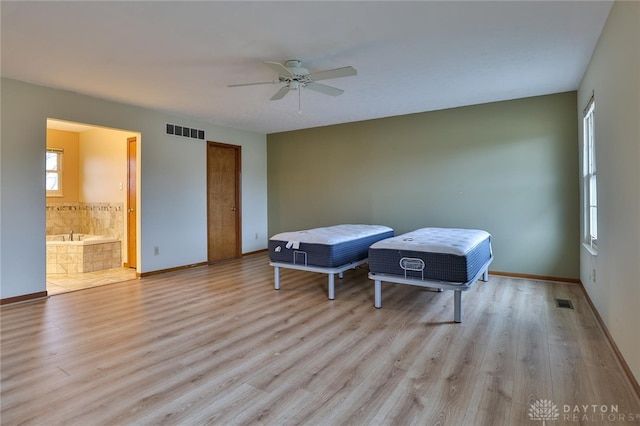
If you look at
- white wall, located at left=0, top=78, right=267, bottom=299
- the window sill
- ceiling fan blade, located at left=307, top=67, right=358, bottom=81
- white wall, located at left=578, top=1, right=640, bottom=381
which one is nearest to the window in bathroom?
white wall, located at left=0, top=78, right=267, bottom=299

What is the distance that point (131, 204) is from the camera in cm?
580

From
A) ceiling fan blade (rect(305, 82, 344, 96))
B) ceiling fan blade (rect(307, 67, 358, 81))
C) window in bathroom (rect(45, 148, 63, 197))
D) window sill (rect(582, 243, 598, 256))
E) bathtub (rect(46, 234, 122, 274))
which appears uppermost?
ceiling fan blade (rect(305, 82, 344, 96))

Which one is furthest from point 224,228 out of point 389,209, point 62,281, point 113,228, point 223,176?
point 389,209

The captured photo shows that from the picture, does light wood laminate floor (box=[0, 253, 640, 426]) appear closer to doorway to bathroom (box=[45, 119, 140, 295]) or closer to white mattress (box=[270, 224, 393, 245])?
white mattress (box=[270, 224, 393, 245])

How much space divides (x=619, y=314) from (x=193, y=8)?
3.65m

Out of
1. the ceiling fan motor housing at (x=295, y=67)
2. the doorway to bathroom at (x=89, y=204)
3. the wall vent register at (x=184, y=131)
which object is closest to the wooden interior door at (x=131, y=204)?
the doorway to bathroom at (x=89, y=204)

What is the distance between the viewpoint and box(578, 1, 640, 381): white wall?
1982mm

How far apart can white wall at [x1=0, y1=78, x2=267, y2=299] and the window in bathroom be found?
2896 millimetres

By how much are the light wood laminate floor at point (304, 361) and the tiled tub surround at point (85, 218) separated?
2358mm

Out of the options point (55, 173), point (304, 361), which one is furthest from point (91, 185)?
point (304, 361)

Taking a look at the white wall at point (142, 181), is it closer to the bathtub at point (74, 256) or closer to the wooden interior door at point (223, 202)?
the wooden interior door at point (223, 202)

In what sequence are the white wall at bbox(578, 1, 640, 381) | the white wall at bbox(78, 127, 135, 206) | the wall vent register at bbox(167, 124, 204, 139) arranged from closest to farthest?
1. the white wall at bbox(578, 1, 640, 381)
2. the wall vent register at bbox(167, 124, 204, 139)
3. the white wall at bbox(78, 127, 135, 206)

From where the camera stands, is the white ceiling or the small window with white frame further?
the small window with white frame

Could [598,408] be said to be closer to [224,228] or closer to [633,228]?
[633,228]
